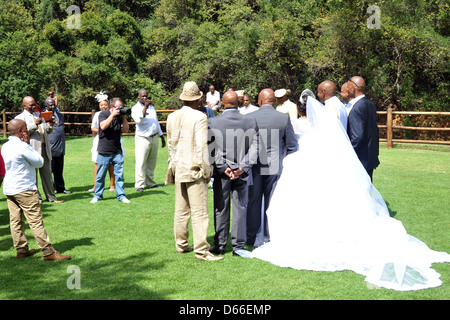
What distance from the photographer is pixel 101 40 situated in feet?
91.2

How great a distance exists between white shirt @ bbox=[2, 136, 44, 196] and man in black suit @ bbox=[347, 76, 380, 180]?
14.6ft

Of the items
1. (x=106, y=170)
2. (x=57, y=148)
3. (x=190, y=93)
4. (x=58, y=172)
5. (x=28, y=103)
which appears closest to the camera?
(x=190, y=93)

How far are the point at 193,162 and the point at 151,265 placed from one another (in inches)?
50.9

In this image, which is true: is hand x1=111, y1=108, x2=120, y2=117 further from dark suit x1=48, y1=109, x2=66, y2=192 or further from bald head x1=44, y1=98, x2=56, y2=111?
dark suit x1=48, y1=109, x2=66, y2=192

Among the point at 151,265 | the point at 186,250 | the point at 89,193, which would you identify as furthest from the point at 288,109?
the point at 89,193

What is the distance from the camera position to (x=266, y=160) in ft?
21.4


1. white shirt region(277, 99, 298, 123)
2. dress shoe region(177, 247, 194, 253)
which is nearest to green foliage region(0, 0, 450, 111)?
white shirt region(277, 99, 298, 123)

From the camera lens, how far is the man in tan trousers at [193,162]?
5.78 meters

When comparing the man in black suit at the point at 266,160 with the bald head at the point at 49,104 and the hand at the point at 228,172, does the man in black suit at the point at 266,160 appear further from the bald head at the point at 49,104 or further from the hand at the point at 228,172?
the bald head at the point at 49,104

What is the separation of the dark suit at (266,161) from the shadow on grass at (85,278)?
146 cm

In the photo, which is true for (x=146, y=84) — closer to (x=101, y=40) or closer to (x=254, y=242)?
(x=101, y=40)

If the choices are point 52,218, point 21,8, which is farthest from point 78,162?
point 21,8

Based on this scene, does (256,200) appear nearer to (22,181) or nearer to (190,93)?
(190,93)

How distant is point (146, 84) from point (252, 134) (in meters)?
22.6
